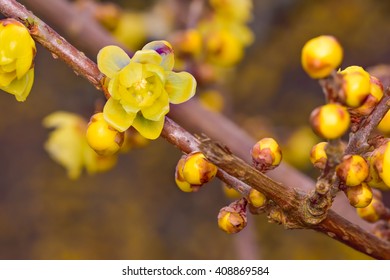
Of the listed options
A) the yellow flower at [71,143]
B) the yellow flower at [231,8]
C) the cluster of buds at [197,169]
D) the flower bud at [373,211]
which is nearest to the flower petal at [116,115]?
the cluster of buds at [197,169]

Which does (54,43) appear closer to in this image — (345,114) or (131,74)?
(131,74)

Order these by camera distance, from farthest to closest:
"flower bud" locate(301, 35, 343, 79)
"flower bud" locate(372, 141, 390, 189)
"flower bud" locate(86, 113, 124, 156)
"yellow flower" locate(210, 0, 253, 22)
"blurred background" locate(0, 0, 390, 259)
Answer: "blurred background" locate(0, 0, 390, 259) < "yellow flower" locate(210, 0, 253, 22) < "flower bud" locate(86, 113, 124, 156) < "flower bud" locate(372, 141, 390, 189) < "flower bud" locate(301, 35, 343, 79)

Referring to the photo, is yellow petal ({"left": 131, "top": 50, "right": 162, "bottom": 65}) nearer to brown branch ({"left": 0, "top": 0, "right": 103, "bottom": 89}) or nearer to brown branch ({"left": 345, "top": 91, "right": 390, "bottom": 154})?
brown branch ({"left": 0, "top": 0, "right": 103, "bottom": 89})

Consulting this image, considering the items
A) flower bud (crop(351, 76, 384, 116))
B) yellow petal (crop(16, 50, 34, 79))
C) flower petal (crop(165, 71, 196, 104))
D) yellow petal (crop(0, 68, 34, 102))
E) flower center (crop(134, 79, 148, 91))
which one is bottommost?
yellow petal (crop(0, 68, 34, 102))

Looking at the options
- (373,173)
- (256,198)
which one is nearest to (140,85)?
(256,198)

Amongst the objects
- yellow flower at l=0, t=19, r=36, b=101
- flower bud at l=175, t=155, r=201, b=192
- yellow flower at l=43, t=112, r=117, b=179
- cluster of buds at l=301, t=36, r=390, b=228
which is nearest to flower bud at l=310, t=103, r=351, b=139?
cluster of buds at l=301, t=36, r=390, b=228

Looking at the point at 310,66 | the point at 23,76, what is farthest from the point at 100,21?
the point at 310,66
